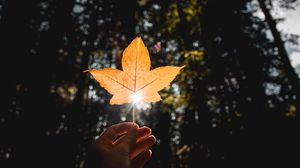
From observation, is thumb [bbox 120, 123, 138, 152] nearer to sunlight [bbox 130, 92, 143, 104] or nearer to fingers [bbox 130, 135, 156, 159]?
fingers [bbox 130, 135, 156, 159]

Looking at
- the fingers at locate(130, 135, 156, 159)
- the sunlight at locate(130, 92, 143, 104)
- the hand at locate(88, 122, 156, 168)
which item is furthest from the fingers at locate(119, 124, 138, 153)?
the sunlight at locate(130, 92, 143, 104)

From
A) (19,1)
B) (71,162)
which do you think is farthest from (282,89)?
(19,1)

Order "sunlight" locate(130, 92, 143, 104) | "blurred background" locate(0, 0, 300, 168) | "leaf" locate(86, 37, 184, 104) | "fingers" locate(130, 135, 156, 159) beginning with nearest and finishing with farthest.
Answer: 1. "fingers" locate(130, 135, 156, 159)
2. "leaf" locate(86, 37, 184, 104)
3. "sunlight" locate(130, 92, 143, 104)
4. "blurred background" locate(0, 0, 300, 168)

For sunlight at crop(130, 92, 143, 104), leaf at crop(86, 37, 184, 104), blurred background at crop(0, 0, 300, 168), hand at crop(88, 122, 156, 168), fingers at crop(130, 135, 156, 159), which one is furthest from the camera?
blurred background at crop(0, 0, 300, 168)

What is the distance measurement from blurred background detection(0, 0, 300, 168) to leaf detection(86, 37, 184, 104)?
1056 millimetres

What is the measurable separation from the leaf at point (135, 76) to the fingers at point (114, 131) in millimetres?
333

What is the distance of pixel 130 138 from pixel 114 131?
0.30 feet

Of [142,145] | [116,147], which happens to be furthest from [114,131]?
[142,145]

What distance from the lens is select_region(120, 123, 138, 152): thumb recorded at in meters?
1.12

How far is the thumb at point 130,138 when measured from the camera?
1115 mm

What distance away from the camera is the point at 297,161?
8.02 meters

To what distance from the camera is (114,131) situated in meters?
1.16

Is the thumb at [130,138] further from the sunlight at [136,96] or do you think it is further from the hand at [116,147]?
the sunlight at [136,96]

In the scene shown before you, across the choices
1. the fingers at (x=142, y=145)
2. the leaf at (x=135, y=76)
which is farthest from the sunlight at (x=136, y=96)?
the fingers at (x=142, y=145)
